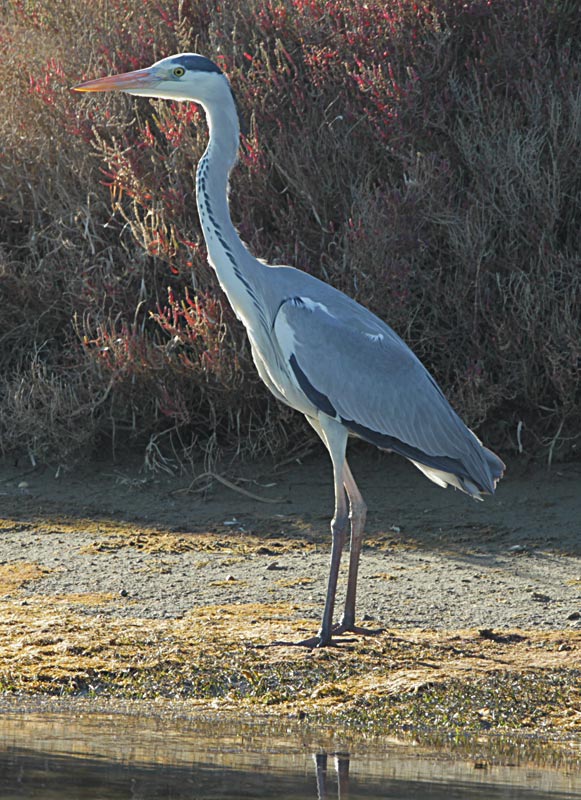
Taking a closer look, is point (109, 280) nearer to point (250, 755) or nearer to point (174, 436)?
point (174, 436)

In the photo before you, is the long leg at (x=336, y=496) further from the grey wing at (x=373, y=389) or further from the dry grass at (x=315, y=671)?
the dry grass at (x=315, y=671)

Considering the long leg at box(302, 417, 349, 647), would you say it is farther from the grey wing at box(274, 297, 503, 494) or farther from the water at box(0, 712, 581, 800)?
the water at box(0, 712, 581, 800)

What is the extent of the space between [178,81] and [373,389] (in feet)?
5.58

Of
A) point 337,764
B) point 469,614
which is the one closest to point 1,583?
point 469,614

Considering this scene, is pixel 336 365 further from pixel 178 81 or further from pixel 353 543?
pixel 178 81

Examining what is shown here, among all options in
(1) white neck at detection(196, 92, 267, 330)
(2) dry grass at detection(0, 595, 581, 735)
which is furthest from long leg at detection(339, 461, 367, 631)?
(1) white neck at detection(196, 92, 267, 330)

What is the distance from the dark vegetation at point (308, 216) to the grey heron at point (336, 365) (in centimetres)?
171

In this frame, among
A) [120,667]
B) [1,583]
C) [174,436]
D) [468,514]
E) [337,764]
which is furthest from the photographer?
[174,436]

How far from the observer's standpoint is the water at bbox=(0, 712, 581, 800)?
3674 mm

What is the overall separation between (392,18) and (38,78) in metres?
2.46

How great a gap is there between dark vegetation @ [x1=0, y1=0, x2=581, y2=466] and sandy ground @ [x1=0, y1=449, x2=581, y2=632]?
314 millimetres

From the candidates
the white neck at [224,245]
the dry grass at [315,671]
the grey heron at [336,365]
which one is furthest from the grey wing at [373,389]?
the dry grass at [315,671]

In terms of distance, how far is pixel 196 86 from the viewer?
608 centimetres

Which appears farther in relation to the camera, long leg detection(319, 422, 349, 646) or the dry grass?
long leg detection(319, 422, 349, 646)
